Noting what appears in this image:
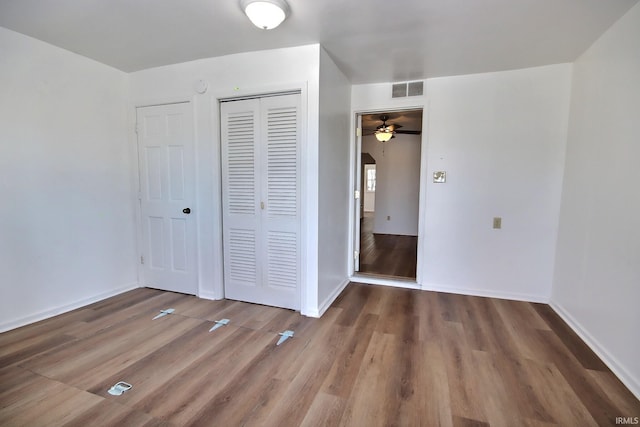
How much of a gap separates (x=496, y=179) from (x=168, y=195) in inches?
144

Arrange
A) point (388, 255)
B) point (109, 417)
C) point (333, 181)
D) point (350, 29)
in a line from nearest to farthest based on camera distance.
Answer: point (109, 417)
point (350, 29)
point (333, 181)
point (388, 255)

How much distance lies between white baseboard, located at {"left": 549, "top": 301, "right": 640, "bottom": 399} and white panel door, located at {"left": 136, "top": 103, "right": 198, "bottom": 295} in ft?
11.8

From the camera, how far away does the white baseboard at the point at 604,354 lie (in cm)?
177

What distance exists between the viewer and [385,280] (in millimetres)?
3713

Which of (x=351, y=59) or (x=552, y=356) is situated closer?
(x=552, y=356)

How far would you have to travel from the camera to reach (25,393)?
172cm

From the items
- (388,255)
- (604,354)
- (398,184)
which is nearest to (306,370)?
(604,354)

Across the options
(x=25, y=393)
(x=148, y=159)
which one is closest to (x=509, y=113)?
(x=148, y=159)

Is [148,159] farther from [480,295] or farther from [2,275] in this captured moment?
[480,295]

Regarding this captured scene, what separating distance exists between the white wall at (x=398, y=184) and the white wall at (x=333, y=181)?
3.71 m

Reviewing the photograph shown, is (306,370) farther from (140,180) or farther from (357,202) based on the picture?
(140,180)

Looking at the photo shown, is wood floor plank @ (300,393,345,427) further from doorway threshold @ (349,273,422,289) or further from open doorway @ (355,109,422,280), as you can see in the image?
open doorway @ (355,109,422,280)

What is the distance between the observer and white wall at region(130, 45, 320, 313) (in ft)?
8.51

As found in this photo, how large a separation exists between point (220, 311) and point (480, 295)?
285cm
